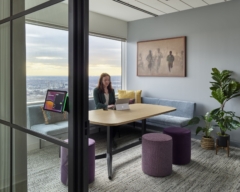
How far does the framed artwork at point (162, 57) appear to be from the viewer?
15.8ft

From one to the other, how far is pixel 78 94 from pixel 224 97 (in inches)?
127

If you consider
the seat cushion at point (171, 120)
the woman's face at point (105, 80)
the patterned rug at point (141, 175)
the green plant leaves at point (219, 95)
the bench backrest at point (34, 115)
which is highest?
the woman's face at point (105, 80)

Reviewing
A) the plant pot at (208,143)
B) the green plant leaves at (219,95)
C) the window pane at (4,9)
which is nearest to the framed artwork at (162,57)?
the green plant leaves at (219,95)

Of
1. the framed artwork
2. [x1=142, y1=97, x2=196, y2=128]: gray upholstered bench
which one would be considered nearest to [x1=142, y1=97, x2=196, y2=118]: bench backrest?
[x1=142, y1=97, x2=196, y2=128]: gray upholstered bench

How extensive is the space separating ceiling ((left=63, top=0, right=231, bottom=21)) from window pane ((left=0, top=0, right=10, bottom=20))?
2.38 meters

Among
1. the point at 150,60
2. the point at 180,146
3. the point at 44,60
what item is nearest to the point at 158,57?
the point at 150,60

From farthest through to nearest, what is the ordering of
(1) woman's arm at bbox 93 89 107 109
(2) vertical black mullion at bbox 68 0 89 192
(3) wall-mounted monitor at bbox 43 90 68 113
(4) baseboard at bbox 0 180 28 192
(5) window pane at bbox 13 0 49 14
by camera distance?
(1) woman's arm at bbox 93 89 107 109 → (4) baseboard at bbox 0 180 28 192 → (5) window pane at bbox 13 0 49 14 → (3) wall-mounted monitor at bbox 43 90 68 113 → (2) vertical black mullion at bbox 68 0 89 192

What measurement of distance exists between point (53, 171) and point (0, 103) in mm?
951

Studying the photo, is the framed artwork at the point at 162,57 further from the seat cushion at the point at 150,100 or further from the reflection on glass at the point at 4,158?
the reflection on glass at the point at 4,158

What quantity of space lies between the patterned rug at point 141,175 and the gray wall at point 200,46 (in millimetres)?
1211

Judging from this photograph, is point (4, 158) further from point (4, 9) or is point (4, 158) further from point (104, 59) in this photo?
point (104, 59)

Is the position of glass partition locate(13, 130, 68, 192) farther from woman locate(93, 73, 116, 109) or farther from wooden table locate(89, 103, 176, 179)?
woman locate(93, 73, 116, 109)

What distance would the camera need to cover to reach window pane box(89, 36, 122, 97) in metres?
5.05

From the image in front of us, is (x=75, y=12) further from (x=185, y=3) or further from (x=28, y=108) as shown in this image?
(x=185, y=3)
